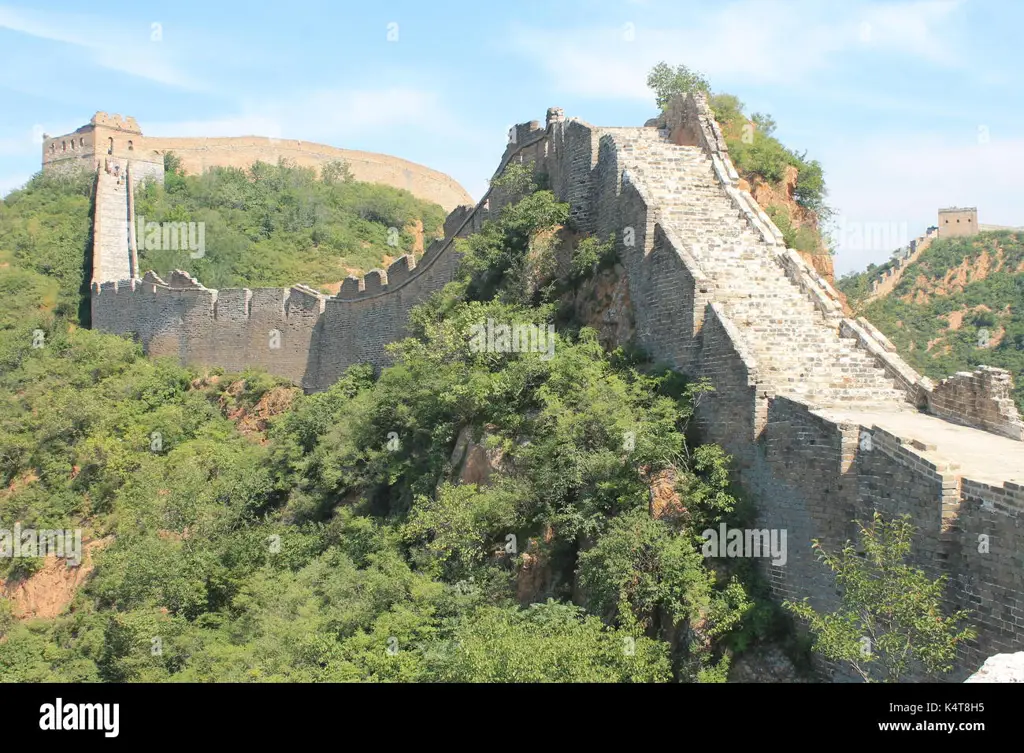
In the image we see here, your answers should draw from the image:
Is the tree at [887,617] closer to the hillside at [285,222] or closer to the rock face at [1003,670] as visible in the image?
the rock face at [1003,670]

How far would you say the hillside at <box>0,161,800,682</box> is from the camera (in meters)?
12.0

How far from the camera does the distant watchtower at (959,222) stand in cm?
5609

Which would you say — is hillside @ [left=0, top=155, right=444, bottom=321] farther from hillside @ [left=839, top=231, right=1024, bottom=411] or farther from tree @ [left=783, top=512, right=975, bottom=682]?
tree @ [left=783, top=512, right=975, bottom=682]

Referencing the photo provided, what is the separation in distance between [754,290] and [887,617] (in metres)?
6.21

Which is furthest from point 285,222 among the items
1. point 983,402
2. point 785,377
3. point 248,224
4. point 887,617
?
point 887,617

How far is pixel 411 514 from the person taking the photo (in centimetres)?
1661

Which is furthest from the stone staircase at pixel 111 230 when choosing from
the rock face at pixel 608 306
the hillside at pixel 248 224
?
the rock face at pixel 608 306

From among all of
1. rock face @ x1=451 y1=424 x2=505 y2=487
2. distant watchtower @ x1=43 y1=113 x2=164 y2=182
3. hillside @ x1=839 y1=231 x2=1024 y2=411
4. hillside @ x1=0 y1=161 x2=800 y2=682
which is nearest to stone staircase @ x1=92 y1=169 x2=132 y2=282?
distant watchtower @ x1=43 y1=113 x2=164 y2=182

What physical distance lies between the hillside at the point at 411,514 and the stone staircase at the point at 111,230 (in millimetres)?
8228

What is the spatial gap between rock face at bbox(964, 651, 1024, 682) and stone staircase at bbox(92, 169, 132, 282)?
34014 millimetres
